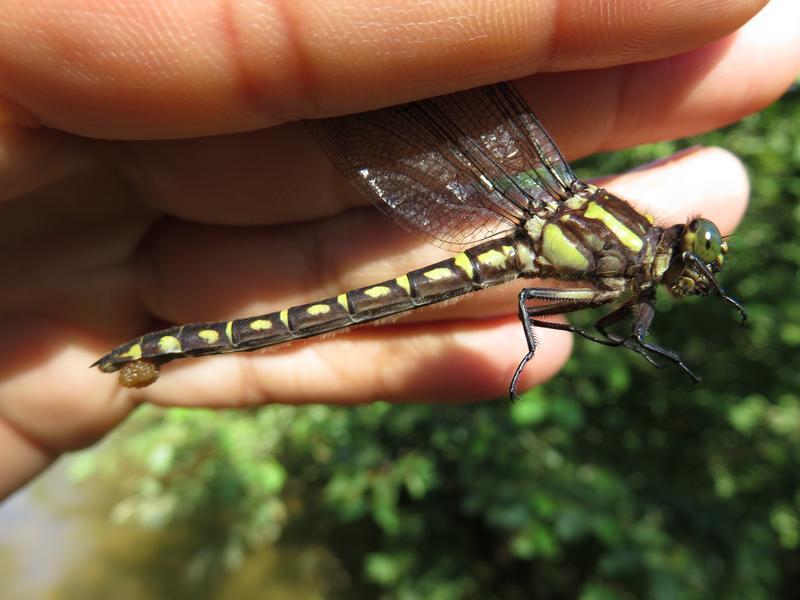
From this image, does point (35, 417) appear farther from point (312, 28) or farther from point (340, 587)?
point (340, 587)

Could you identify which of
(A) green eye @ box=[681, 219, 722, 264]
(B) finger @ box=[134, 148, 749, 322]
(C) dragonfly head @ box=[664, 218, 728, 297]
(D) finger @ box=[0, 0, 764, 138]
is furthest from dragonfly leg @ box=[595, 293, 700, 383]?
(D) finger @ box=[0, 0, 764, 138]

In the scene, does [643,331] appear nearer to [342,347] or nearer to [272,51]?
[342,347]

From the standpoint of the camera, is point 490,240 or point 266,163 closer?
point 266,163

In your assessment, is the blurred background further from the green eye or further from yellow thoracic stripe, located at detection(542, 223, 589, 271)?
the green eye

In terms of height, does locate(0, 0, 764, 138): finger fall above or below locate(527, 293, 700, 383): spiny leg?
above

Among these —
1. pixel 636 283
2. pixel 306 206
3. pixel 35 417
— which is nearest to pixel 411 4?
pixel 306 206

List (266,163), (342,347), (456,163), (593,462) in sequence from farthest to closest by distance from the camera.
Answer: (593,462) → (342,347) → (456,163) → (266,163)

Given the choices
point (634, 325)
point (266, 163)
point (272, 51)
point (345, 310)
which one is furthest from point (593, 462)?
point (272, 51)
